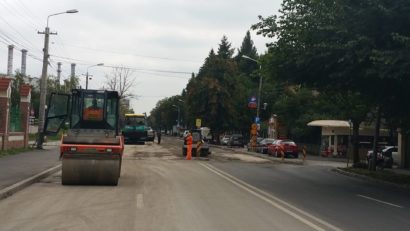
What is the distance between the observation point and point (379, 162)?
3709 cm

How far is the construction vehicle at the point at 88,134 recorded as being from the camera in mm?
17578

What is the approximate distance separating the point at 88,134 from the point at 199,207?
6.99 m

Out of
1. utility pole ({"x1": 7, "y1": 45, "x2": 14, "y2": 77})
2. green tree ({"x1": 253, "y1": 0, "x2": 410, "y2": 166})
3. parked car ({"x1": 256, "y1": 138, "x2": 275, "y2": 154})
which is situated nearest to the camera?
green tree ({"x1": 253, "y1": 0, "x2": 410, "y2": 166})

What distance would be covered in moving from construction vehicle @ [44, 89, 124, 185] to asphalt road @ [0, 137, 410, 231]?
0.53 metres

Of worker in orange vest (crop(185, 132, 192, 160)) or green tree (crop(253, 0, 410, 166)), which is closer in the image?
green tree (crop(253, 0, 410, 166))

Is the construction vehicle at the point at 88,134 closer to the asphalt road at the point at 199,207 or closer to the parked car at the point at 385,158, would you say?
the asphalt road at the point at 199,207

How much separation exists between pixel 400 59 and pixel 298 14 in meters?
5.05

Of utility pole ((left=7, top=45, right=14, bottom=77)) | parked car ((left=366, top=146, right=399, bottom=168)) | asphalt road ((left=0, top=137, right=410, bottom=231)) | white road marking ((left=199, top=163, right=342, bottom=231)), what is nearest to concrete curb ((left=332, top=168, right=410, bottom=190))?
asphalt road ((left=0, top=137, right=410, bottom=231))

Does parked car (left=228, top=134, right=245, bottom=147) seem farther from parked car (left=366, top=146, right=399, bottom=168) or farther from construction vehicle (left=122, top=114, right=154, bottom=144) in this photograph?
parked car (left=366, top=146, right=399, bottom=168)

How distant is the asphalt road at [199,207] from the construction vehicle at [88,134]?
0.53 metres

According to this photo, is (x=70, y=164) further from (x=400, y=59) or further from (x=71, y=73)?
(x=71, y=73)

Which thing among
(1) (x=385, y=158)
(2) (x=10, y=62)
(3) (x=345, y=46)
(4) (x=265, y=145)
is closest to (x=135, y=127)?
(4) (x=265, y=145)

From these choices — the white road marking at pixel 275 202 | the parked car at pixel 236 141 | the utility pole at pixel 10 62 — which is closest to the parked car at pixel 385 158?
the white road marking at pixel 275 202

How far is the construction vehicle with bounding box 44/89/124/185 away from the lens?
17.6m
